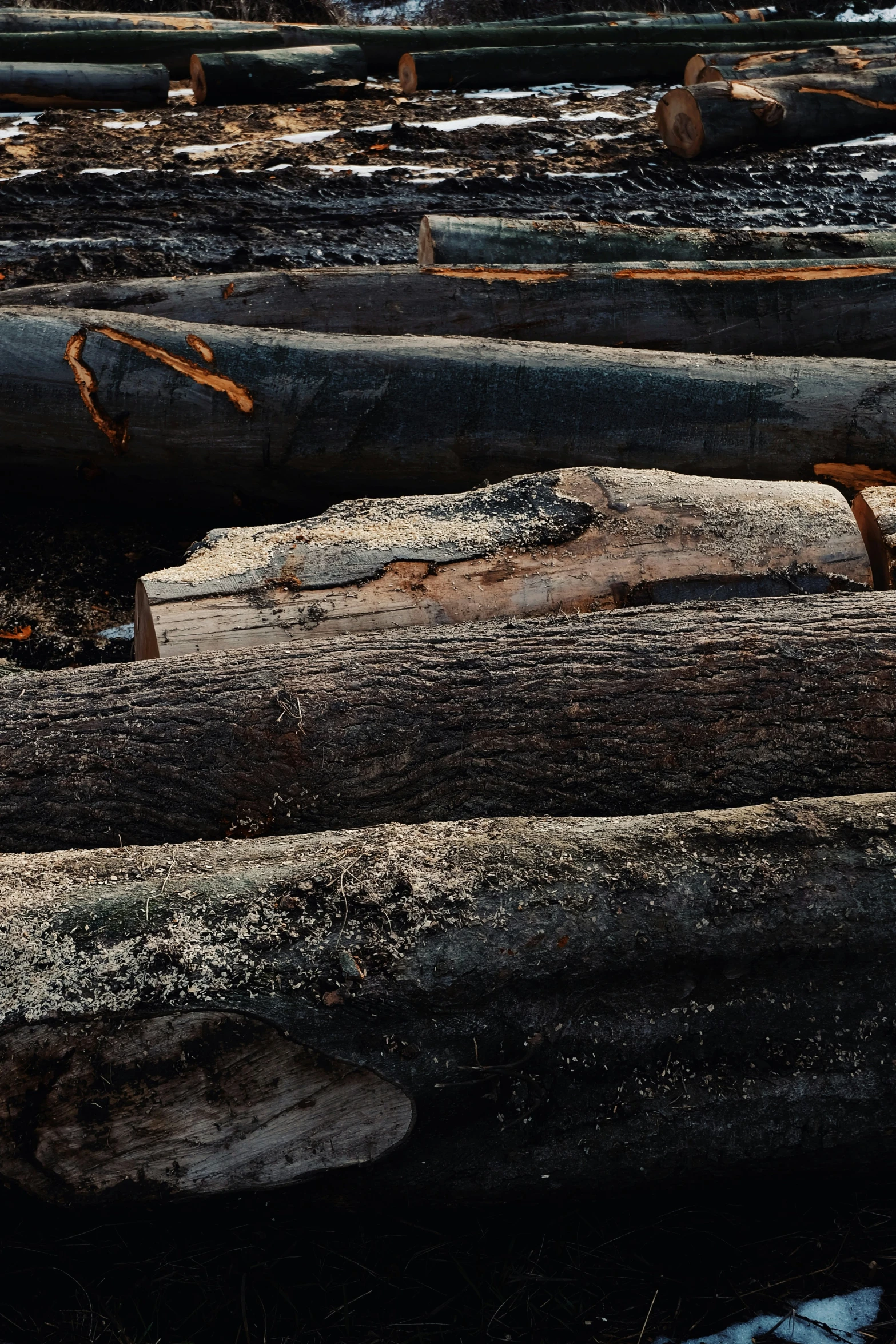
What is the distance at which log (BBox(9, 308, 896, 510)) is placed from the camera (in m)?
3.81

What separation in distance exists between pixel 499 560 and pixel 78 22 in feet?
33.8

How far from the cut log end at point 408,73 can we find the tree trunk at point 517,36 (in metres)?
0.34

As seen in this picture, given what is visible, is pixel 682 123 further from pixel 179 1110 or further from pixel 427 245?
pixel 179 1110

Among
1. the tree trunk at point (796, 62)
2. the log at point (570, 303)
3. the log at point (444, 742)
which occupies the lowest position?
the log at point (444, 742)

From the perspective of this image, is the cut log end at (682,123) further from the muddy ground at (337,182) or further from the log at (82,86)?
the log at (82,86)

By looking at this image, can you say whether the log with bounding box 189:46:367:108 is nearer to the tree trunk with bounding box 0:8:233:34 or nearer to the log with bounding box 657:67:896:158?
the tree trunk with bounding box 0:8:233:34

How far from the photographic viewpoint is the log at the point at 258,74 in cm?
891

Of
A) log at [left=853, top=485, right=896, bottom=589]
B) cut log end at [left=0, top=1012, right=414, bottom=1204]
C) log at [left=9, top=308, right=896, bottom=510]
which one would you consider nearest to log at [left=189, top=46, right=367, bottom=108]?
log at [left=9, top=308, right=896, bottom=510]

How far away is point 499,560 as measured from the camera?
289 cm

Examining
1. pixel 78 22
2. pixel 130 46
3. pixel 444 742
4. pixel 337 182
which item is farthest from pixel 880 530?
pixel 78 22

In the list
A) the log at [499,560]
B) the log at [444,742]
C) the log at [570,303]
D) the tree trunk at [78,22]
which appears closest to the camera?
the log at [444,742]

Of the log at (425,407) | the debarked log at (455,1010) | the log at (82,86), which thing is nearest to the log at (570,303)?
the log at (425,407)

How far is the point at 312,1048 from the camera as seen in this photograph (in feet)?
5.79

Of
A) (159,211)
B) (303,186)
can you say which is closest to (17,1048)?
(159,211)
